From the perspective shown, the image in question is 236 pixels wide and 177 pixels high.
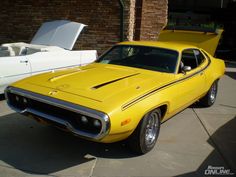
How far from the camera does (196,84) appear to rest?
5.30m

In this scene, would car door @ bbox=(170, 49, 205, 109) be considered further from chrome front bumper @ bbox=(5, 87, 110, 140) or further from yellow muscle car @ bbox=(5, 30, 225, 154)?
chrome front bumper @ bbox=(5, 87, 110, 140)

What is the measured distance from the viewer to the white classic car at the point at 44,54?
243 inches

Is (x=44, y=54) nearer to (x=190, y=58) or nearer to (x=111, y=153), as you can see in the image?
(x=190, y=58)

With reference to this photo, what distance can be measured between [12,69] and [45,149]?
8.33 feet

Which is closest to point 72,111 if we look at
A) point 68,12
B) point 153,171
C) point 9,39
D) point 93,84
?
point 93,84

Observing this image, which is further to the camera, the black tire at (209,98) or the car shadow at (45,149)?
the black tire at (209,98)

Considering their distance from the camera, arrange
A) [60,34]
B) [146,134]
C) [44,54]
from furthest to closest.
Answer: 1. [60,34]
2. [44,54]
3. [146,134]

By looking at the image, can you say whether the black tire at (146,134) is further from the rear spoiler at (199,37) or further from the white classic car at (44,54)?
the rear spoiler at (199,37)

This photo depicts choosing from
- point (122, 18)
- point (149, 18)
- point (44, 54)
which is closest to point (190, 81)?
point (44, 54)

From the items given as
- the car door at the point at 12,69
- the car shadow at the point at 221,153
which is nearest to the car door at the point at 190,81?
the car shadow at the point at 221,153

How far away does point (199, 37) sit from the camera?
7254mm

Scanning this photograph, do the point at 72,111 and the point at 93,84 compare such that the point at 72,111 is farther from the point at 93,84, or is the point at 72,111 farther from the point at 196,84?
the point at 196,84

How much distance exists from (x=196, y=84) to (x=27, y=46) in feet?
13.4

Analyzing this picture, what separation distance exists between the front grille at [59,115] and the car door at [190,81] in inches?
57.1
